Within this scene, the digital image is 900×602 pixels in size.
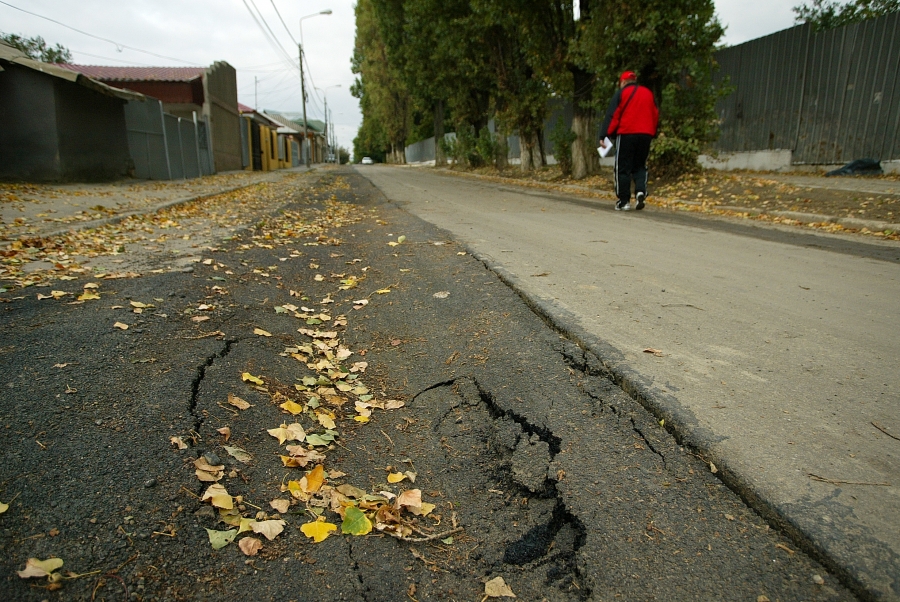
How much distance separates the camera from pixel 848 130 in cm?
1251

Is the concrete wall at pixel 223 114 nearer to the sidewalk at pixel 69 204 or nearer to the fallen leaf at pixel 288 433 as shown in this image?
the sidewalk at pixel 69 204

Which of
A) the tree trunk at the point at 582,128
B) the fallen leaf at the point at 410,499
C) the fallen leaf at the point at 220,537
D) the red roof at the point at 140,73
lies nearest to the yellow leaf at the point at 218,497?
the fallen leaf at the point at 220,537

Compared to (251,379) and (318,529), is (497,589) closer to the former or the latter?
(318,529)

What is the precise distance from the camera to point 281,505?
180 cm

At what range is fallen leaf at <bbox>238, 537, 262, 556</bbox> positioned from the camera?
1.59 meters

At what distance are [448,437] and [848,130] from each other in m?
14.1

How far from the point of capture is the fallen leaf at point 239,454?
202 centimetres

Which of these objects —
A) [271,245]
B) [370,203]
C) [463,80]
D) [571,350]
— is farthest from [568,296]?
[463,80]

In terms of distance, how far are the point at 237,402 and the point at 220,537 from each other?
2.78ft

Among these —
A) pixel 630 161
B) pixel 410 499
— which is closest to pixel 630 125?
pixel 630 161

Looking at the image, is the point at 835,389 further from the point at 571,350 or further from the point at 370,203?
the point at 370,203

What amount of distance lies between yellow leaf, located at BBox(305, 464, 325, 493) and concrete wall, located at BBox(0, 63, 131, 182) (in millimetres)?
14046

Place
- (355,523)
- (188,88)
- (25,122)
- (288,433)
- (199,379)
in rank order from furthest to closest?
(188,88) < (25,122) < (199,379) < (288,433) < (355,523)

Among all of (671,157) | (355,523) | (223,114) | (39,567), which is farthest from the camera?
(223,114)
